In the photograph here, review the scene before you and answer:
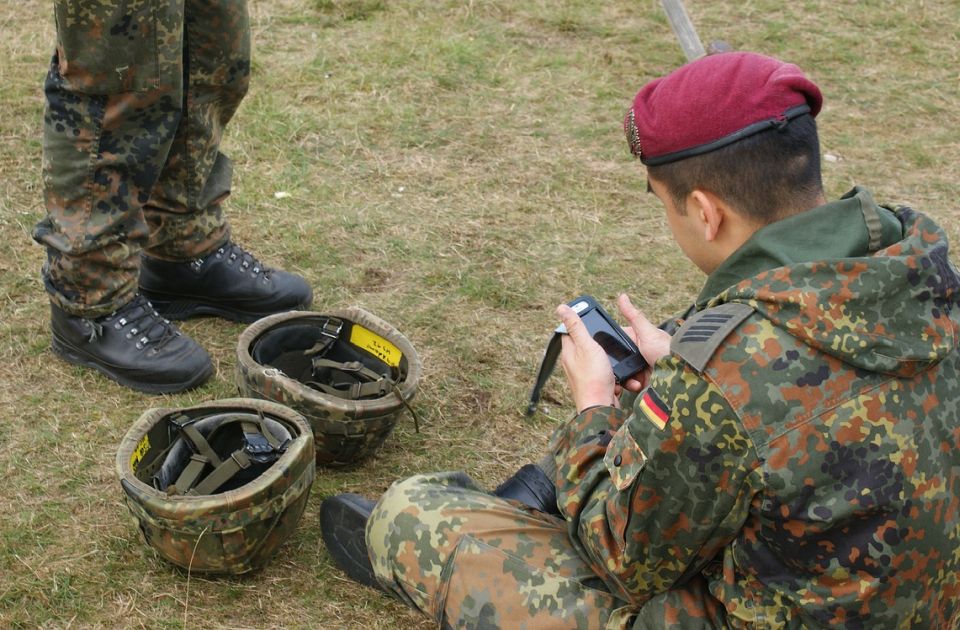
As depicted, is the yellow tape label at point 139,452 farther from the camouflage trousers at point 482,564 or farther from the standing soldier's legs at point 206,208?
the standing soldier's legs at point 206,208

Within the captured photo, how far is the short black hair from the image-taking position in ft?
7.14

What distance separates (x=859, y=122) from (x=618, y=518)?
4593mm

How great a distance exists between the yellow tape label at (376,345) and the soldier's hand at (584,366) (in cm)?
89

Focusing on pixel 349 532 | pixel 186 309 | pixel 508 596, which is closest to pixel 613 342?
pixel 508 596

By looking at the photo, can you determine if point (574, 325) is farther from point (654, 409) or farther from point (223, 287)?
point (223, 287)

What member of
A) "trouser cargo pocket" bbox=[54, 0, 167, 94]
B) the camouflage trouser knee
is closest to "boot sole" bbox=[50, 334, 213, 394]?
"trouser cargo pocket" bbox=[54, 0, 167, 94]

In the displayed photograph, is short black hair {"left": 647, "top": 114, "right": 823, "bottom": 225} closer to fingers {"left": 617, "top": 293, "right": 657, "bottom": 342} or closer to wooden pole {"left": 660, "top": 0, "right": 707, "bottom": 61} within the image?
fingers {"left": 617, "top": 293, "right": 657, "bottom": 342}

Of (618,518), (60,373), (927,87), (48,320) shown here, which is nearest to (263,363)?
(60,373)

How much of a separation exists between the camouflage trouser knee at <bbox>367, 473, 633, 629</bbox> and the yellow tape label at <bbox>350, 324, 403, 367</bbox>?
29.9 inches

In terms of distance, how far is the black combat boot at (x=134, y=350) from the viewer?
3.75 metres

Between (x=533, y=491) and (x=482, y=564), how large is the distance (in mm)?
498

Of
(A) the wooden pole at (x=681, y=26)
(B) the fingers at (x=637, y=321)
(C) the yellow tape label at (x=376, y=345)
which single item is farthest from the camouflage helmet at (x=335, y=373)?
(A) the wooden pole at (x=681, y=26)

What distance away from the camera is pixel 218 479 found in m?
2.96

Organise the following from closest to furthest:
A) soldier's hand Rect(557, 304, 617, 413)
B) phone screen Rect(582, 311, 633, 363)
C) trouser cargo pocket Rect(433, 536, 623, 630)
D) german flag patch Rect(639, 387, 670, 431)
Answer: german flag patch Rect(639, 387, 670, 431) → trouser cargo pocket Rect(433, 536, 623, 630) → soldier's hand Rect(557, 304, 617, 413) → phone screen Rect(582, 311, 633, 363)
